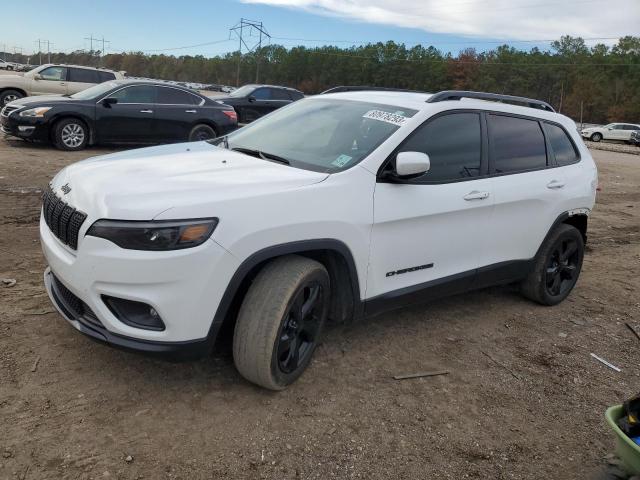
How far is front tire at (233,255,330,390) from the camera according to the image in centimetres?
305

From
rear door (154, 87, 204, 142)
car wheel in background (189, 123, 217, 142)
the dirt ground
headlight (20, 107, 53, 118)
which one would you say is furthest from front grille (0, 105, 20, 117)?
the dirt ground

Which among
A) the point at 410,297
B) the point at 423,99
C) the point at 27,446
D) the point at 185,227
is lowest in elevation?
the point at 27,446

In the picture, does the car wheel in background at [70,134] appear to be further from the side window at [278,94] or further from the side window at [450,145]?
the side window at [450,145]

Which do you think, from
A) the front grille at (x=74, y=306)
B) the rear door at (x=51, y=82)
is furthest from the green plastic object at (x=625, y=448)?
the rear door at (x=51, y=82)

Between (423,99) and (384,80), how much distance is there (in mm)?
96534

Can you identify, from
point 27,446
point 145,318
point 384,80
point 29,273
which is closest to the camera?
point 27,446

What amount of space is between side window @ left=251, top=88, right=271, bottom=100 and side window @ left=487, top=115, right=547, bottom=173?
43.1 ft

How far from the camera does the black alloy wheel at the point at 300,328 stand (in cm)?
323

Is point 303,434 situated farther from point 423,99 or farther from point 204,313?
point 423,99

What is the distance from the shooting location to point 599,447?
321 centimetres

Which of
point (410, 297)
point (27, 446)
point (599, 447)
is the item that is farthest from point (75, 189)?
point (599, 447)

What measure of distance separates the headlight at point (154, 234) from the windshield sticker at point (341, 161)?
1.12 m

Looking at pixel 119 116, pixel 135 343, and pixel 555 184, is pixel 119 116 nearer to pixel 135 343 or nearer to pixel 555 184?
pixel 555 184

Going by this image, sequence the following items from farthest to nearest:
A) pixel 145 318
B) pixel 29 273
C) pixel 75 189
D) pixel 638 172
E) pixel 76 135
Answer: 1. pixel 638 172
2. pixel 76 135
3. pixel 29 273
4. pixel 75 189
5. pixel 145 318
